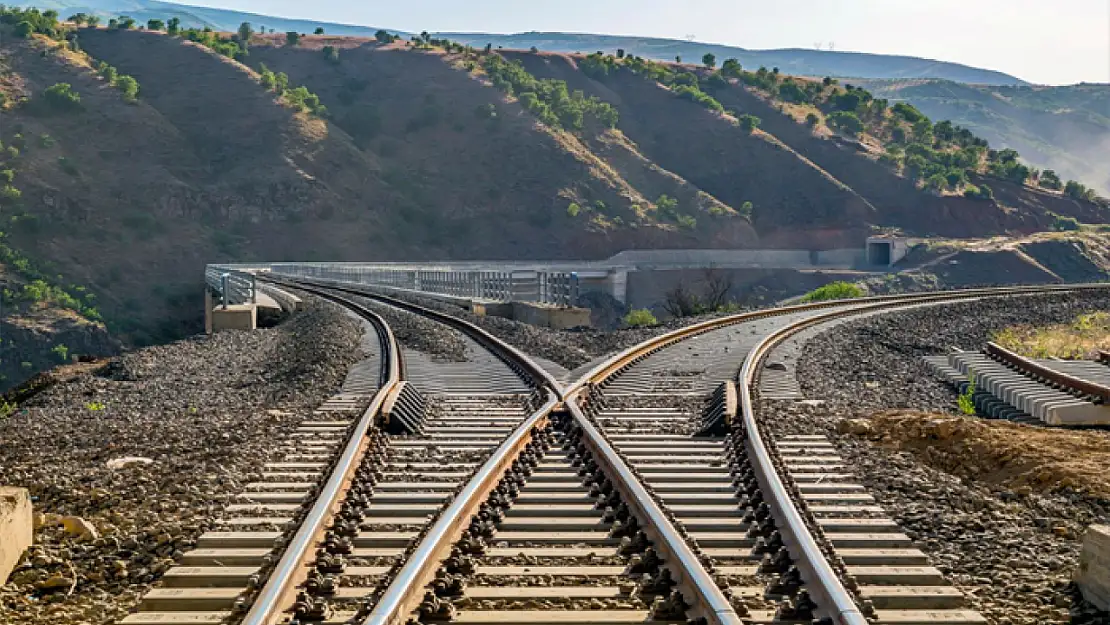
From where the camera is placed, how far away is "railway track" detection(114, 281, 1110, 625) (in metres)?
6.17

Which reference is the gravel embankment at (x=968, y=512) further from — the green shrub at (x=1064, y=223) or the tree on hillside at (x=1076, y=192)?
the tree on hillside at (x=1076, y=192)

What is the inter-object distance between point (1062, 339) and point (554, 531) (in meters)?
22.5

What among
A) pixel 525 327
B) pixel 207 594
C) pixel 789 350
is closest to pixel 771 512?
pixel 207 594

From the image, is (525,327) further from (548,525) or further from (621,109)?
(621,109)

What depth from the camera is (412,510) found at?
8.20 metres

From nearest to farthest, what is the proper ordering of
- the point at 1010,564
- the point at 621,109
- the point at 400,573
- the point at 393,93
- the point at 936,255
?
the point at 400,573 < the point at 1010,564 < the point at 936,255 < the point at 393,93 < the point at 621,109

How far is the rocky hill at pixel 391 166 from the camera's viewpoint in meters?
89.2

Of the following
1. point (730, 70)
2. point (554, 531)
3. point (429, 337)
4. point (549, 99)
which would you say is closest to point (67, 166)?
point (549, 99)

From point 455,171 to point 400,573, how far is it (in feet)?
339

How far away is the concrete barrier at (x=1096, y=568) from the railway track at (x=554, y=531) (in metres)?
0.72

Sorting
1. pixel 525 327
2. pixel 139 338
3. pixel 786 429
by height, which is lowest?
pixel 139 338

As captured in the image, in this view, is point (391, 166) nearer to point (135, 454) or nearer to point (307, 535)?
point (135, 454)

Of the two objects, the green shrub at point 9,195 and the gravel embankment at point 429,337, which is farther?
the green shrub at point 9,195

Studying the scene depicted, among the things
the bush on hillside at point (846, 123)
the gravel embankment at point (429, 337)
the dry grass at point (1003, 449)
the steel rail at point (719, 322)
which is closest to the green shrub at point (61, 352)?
the gravel embankment at point (429, 337)
